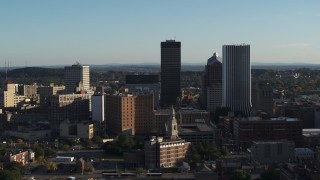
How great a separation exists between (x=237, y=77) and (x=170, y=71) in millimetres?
11969

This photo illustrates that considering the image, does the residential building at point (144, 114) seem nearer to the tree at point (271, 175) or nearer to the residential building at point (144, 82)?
the residential building at point (144, 82)

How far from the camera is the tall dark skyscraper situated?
76.8 m

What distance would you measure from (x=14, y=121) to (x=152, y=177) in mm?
30364

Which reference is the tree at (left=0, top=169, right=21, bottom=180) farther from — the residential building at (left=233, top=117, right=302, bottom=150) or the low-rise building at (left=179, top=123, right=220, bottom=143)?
the residential building at (left=233, top=117, right=302, bottom=150)

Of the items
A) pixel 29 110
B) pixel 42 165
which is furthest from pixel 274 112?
pixel 42 165

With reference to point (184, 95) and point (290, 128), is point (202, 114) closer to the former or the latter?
point (290, 128)

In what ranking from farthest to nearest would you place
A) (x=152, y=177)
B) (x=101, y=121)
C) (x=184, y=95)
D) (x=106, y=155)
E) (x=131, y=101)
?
(x=184, y=95)
(x=101, y=121)
(x=131, y=101)
(x=106, y=155)
(x=152, y=177)

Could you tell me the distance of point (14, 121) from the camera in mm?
60750

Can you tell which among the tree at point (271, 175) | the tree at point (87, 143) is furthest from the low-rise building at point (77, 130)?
the tree at point (271, 175)

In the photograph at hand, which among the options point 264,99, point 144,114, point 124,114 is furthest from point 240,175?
point 264,99

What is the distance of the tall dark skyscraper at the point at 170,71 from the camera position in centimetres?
7675

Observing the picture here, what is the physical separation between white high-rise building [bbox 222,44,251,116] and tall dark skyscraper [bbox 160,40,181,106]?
10.5 metres

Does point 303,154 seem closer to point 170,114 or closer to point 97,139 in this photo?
point 170,114

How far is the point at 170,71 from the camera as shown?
76812mm
